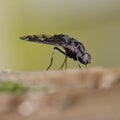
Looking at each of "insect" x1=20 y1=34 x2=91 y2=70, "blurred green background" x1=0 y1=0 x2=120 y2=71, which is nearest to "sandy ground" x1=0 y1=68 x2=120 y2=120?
"insect" x1=20 y1=34 x2=91 y2=70

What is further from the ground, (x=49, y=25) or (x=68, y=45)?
(x=49, y=25)

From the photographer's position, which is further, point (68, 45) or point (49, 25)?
point (49, 25)

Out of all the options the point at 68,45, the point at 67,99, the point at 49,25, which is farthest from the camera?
the point at 49,25

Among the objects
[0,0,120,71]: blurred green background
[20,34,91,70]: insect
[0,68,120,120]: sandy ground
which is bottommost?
[0,68,120,120]: sandy ground

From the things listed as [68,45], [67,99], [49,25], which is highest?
[49,25]

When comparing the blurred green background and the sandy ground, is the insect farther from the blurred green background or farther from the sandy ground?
the blurred green background

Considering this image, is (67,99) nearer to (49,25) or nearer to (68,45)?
(68,45)

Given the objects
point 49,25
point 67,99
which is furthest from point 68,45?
point 49,25

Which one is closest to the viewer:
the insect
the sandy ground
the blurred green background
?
the sandy ground
